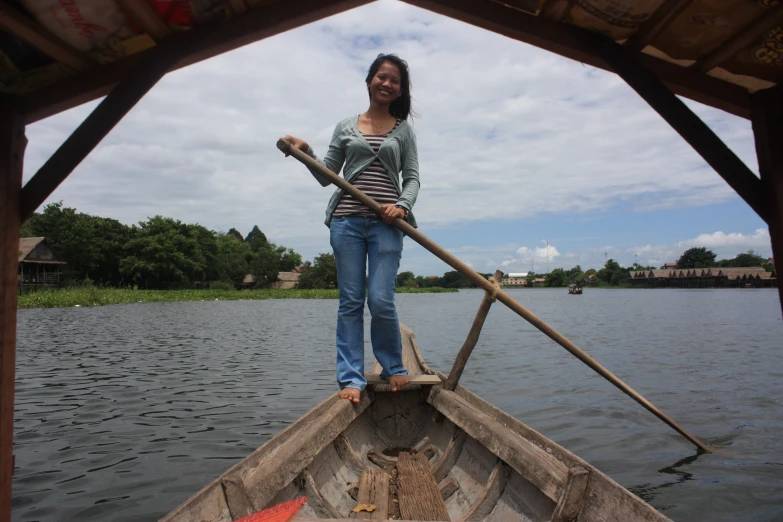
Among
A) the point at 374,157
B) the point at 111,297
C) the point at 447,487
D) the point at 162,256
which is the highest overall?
the point at 162,256

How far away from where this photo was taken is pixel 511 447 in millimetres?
2213

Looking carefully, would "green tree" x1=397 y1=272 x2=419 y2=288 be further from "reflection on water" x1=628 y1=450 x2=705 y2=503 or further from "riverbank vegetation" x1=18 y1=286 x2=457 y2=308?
"reflection on water" x1=628 y1=450 x2=705 y2=503

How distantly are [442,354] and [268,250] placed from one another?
63.0m

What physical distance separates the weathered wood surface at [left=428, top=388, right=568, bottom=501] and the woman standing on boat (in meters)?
0.55

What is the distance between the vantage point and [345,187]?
2844 mm

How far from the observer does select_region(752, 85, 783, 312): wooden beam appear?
1734 millimetres

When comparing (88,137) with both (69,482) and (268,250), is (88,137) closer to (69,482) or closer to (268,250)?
(69,482)

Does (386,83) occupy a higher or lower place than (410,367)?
higher

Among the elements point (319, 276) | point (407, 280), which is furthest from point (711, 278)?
point (319, 276)

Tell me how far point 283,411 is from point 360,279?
3438 millimetres

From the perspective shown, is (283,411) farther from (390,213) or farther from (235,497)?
(235,497)

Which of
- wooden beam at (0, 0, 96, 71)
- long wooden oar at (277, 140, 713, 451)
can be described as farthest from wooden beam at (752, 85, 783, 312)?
wooden beam at (0, 0, 96, 71)

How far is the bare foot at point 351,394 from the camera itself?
115 inches

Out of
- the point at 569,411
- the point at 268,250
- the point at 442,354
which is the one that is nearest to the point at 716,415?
the point at 569,411
